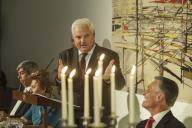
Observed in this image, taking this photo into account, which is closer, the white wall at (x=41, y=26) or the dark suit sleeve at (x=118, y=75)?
the dark suit sleeve at (x=118, y=75)

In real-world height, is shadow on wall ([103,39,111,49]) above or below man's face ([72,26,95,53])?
below

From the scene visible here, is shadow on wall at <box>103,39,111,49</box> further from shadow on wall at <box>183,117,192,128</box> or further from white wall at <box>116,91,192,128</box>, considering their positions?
shadow on wall at <box>183,117,192,128</box>

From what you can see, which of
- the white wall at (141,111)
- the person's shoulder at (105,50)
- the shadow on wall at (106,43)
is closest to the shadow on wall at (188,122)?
the white wall at (141,111)

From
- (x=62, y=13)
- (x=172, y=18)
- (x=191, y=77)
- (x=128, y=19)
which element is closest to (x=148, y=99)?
(x=191, y=77)

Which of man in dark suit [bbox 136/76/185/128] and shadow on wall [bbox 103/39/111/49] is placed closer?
man in dark suit [bbox 136/76/185/128]

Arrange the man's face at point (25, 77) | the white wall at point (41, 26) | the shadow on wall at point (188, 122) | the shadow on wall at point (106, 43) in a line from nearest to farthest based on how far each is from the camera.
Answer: the shadow on wall at point (188, 122)
the shadow on wall at point (106, 43)
the white wall at point (41, 26)
the man's face at point (25, 77)

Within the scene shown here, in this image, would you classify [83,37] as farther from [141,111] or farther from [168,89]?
[168,89]

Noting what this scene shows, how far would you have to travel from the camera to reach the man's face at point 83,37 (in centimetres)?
311

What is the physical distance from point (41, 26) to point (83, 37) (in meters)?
1.46

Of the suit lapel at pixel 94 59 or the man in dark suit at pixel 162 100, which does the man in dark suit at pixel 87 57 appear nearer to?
the suit lapel at pixel 94 59

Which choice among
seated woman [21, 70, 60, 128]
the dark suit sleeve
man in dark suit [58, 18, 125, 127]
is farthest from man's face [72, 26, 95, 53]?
seated woman [21, 70, 60, 128]

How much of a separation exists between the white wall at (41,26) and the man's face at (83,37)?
320 mm

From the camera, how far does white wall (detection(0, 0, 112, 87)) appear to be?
358 centimetres

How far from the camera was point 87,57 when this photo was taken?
3254 millimetres
